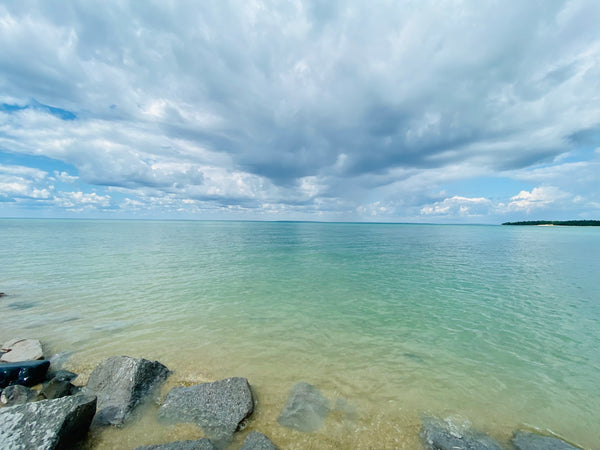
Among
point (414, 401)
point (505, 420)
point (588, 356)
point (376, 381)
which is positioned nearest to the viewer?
point (505, 420)

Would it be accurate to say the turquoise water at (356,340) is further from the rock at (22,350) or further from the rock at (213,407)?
the rock at (22,350)

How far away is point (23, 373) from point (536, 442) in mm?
13927

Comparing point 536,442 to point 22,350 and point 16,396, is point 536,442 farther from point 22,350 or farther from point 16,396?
point 22,350

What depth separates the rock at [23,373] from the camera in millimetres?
6979

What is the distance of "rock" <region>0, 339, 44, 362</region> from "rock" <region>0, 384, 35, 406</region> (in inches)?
107

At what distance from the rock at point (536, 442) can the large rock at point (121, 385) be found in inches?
376

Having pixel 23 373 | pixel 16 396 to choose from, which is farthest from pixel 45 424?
pixel 23 373

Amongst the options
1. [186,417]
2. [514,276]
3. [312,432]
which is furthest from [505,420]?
[514,276]

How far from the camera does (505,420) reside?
6.53m

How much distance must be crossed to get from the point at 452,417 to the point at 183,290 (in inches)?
666

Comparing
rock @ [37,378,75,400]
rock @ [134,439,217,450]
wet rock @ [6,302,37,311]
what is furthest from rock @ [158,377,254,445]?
wet rock @ [6,302,37,311]

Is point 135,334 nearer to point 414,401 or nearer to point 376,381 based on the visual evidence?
point 376,381

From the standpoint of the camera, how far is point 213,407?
20.6 feet

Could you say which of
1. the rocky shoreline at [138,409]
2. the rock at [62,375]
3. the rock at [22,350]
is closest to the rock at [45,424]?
the rocky shoreline at [138,409]
